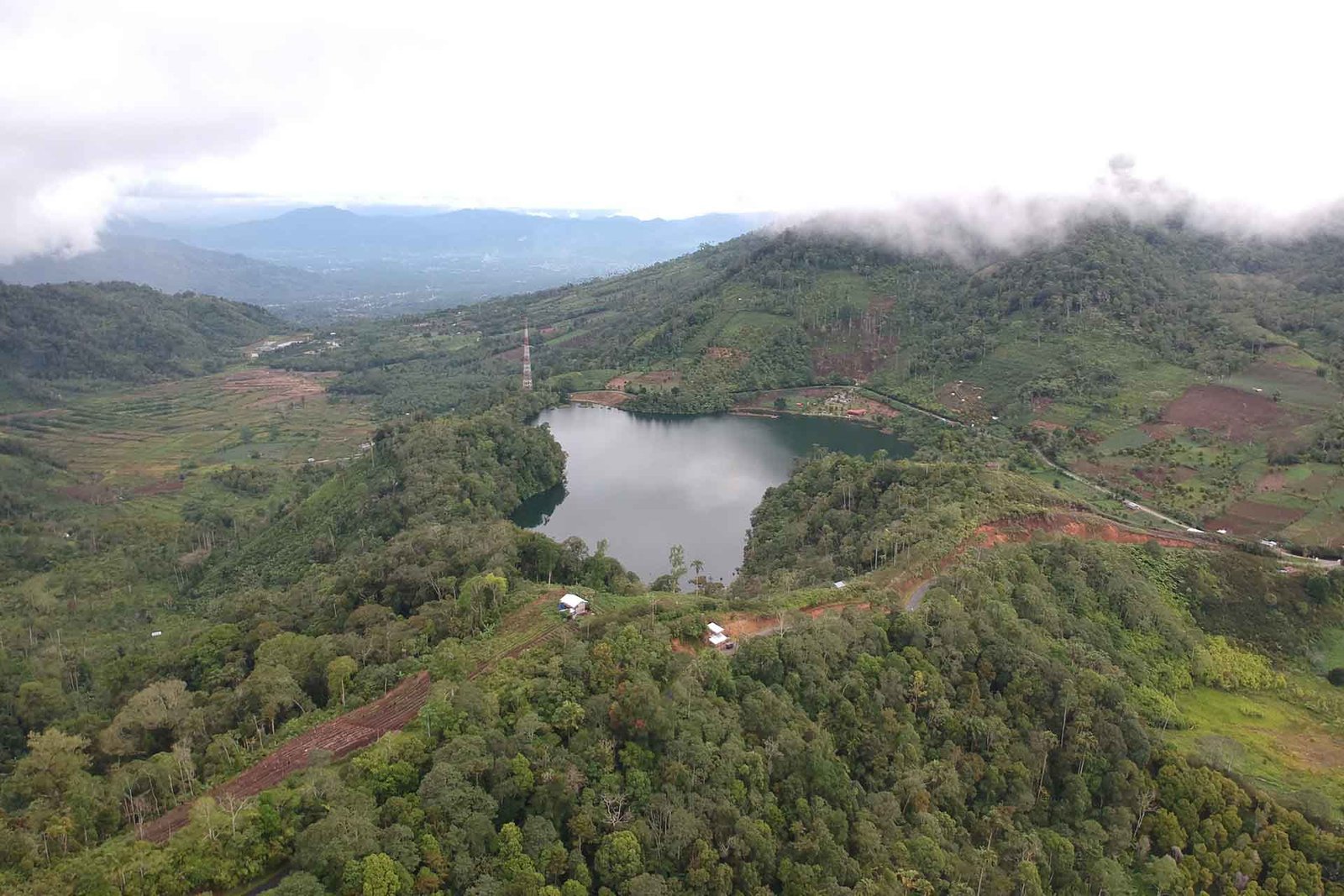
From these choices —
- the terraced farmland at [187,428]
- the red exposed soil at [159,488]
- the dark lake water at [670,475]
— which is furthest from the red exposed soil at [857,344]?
the red exposed soil at [159,488]

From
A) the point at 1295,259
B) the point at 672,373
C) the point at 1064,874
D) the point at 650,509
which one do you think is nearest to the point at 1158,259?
the point at 1295,259

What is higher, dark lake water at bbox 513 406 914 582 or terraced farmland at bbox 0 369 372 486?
dark lake water at bbox 513 406 914 582

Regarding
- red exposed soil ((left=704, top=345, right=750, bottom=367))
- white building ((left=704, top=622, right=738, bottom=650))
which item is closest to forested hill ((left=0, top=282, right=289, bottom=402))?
red exposed soil ((left=704, top=345, right=750, bottom=367))

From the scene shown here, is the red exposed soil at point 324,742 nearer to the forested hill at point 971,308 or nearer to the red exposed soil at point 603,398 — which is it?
the red exposed soil at point 603,398

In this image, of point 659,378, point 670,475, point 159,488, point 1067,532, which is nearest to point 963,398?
point 670,475

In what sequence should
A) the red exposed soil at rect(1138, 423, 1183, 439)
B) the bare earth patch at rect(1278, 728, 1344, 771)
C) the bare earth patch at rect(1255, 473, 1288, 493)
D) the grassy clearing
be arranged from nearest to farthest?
the grassy clearing → the bare earth patch at rect(1278, 728, 1344, 771) → the bare earth patch at rect(1255, 473, 1288, 493) → the red exposed soil at rect(1138, 423, 1183, 439)

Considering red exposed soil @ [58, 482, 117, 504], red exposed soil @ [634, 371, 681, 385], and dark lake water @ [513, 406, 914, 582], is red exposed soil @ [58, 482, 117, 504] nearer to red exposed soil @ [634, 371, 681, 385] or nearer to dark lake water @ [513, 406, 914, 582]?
dark lake water @ [513, 406, 914, 582]

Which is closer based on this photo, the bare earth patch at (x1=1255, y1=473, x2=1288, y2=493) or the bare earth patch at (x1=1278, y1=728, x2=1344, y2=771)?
the bare earth patch at (x1=1278, y1=728, x2=1344, y2=771)
